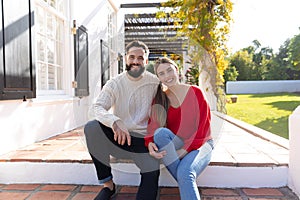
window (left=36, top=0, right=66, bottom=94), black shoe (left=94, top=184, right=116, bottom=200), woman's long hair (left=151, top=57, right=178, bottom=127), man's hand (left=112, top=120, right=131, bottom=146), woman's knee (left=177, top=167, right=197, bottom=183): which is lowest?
black shoe (left=94, top=184, right=116, bottom=200)

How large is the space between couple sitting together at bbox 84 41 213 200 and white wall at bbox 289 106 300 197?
1.97 feet

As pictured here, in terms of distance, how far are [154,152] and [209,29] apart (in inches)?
142

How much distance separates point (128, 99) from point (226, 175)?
3.00 ft

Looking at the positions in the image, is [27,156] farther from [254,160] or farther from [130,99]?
[254,160]

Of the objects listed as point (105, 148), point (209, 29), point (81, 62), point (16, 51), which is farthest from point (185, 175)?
point (209, 29)

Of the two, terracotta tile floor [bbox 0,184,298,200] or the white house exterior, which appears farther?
the white house exterior

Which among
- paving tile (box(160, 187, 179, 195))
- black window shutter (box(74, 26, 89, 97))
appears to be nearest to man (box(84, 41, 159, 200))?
paving tile (box(160, 187, 179, 195))

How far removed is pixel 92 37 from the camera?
4.25 m

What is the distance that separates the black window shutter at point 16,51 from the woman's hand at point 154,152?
4.05 ft

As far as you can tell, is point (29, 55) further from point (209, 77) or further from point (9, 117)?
point (209, 77)

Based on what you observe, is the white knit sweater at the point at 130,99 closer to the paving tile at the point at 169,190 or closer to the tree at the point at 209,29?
the paving tile at the point at 169,190

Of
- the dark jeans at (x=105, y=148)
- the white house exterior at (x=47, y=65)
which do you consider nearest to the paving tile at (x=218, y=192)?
the dark jeans at (x=105, y=148)

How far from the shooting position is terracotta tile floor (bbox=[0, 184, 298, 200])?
173 cm

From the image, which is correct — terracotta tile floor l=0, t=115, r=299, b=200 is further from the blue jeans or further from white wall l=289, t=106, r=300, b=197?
Answer: the blue jeans
